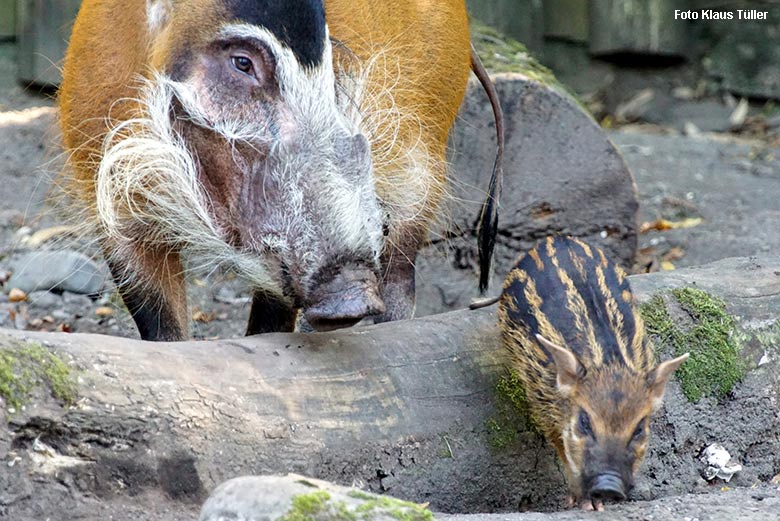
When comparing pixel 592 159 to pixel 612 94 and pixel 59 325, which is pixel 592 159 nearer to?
pixel 59 325

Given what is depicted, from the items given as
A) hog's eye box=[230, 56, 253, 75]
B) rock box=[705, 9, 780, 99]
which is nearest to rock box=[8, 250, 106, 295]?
hog's eye box=[230, 56, 253, 75]

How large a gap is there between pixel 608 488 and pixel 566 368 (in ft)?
1.08

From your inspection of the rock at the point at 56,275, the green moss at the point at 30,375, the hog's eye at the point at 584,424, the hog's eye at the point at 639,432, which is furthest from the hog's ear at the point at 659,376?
the rock at the point at 56,275

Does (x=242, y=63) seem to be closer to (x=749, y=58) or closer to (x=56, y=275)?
(x=56, y=275)

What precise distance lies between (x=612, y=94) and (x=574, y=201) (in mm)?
3913

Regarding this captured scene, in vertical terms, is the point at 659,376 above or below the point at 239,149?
below

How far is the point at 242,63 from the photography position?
2.82 meters

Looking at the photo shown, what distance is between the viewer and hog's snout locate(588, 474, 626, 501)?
2.52 metres

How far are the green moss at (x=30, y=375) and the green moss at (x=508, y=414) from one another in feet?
3.55

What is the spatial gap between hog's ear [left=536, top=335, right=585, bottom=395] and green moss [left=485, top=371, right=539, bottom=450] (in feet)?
0.61

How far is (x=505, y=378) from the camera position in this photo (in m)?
2.95

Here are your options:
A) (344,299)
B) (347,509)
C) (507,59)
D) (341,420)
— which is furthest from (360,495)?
(507,59)

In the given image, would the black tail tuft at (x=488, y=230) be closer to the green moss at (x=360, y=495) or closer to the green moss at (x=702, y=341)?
the green moss at (x=702, y=341)

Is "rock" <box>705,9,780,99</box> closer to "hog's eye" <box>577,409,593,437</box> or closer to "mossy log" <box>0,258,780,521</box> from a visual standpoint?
"mossy log" <box>0,258,780,521</box>
